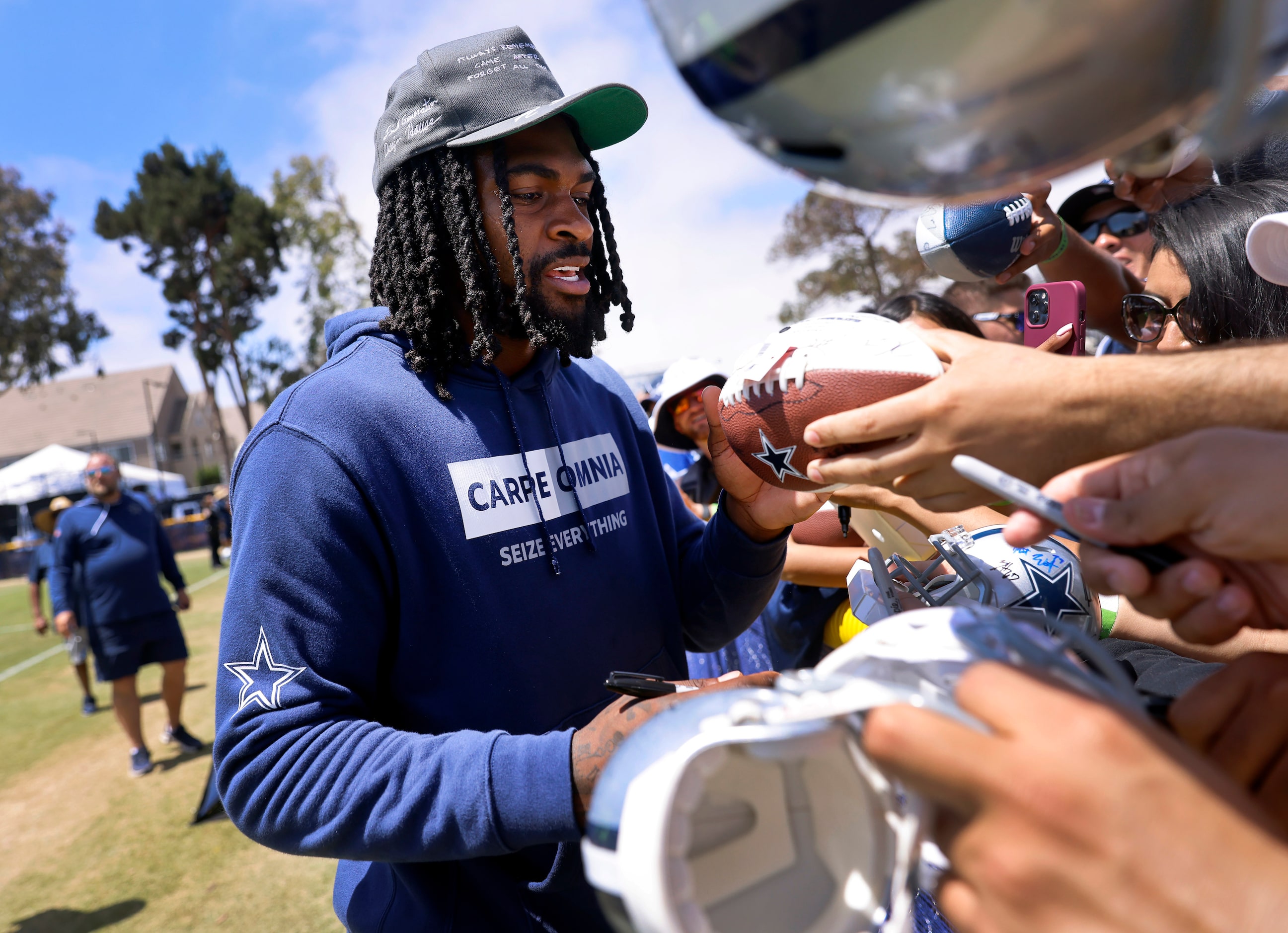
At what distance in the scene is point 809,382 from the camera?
1.39m

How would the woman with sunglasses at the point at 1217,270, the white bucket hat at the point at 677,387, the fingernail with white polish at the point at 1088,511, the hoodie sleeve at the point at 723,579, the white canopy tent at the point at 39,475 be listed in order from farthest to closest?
the white canopy tent at the point at 39,475 < the white bucket hat at the point at 677,387 < the hoodie sleeve at the point at 723,579 < the woman with sunglasses at the point at 1217,270 < the fingernail with white polish at the point at 1088,511

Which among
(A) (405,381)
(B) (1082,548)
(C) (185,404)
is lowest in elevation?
(B) (1082,548)

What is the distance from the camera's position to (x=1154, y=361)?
101cm

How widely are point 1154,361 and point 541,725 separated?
51.1 inches

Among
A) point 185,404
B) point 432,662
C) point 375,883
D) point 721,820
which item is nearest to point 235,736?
point 432,662

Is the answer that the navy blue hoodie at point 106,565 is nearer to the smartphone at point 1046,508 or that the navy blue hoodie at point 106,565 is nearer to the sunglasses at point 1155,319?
the sunglasses at point 1155,319

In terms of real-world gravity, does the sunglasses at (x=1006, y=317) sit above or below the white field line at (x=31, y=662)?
above

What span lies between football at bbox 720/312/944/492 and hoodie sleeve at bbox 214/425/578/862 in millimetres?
652

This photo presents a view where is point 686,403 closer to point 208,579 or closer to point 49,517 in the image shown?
point 49,517

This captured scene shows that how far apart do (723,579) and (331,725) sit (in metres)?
1.07

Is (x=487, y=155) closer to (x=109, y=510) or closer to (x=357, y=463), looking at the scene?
(x=357, y=463)

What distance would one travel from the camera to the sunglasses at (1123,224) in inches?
157

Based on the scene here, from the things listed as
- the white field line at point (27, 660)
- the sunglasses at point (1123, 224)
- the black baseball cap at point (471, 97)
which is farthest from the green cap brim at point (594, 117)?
the white field line at point (27, 660)

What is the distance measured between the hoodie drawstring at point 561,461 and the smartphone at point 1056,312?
1830 millimetres
